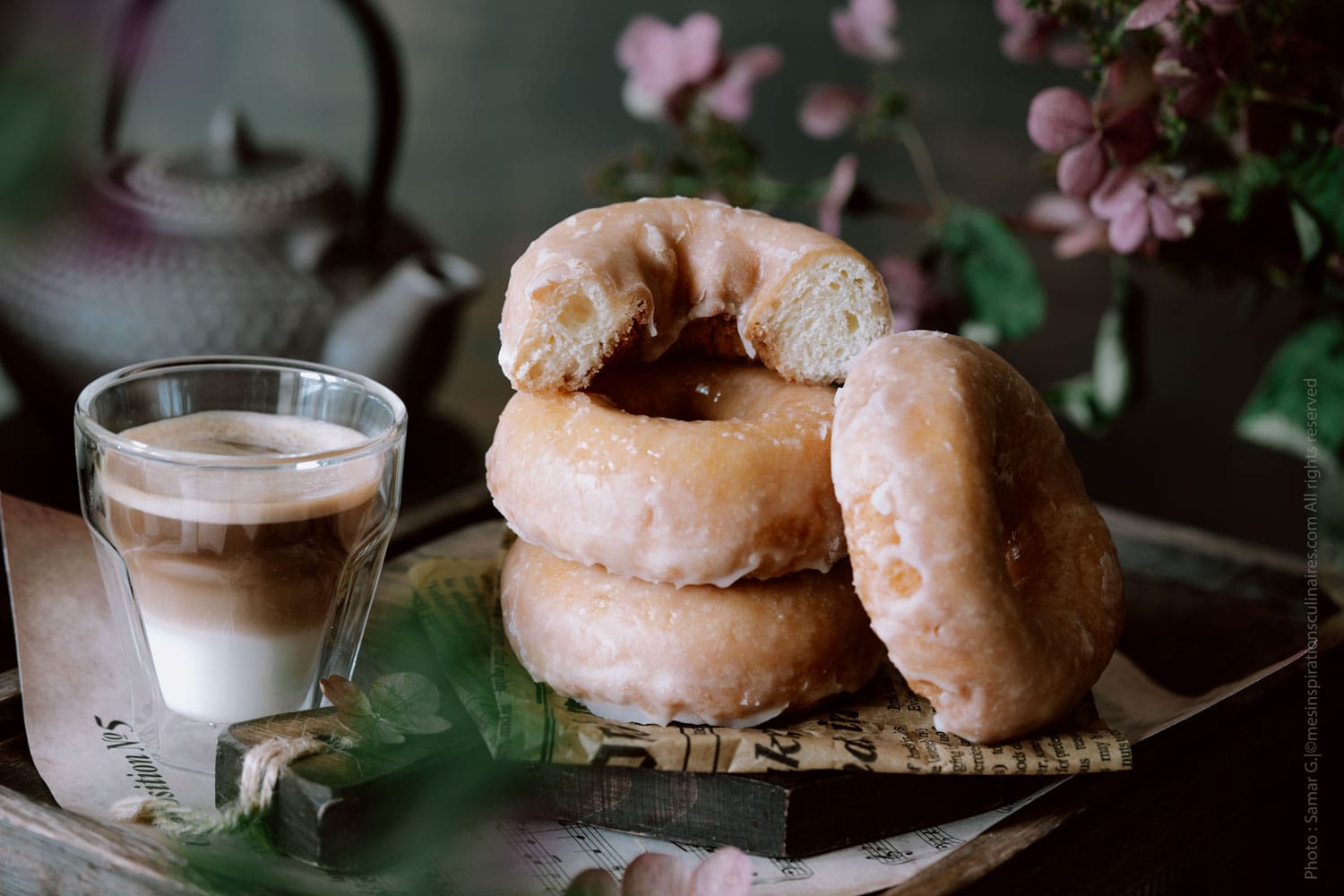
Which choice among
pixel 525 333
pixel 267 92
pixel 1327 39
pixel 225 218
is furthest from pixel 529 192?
pixel 525 333

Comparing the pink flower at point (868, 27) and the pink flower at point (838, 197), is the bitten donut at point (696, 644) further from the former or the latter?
the pink flower at point (868, 27)

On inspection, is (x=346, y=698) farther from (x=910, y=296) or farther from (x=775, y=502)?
(x=910, y=296)

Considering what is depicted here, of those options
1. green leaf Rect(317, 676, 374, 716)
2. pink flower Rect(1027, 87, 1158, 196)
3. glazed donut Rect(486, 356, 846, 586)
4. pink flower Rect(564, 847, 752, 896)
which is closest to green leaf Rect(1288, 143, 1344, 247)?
pink flower Rect(1027, 87, 1158, 196)

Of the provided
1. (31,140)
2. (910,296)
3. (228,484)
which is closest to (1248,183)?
(910,296)

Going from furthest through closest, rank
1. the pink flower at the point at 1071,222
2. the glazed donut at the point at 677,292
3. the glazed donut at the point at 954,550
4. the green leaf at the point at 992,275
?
the green leaf at the point at 992,275 → the pink flower at the point at 1071,222 → the glazed donut at the point at 677,292 → the glazed donut at the point at 954,550

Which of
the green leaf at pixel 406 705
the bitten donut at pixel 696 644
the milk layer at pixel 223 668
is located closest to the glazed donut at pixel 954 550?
the bitten donut at pixel 696 644
